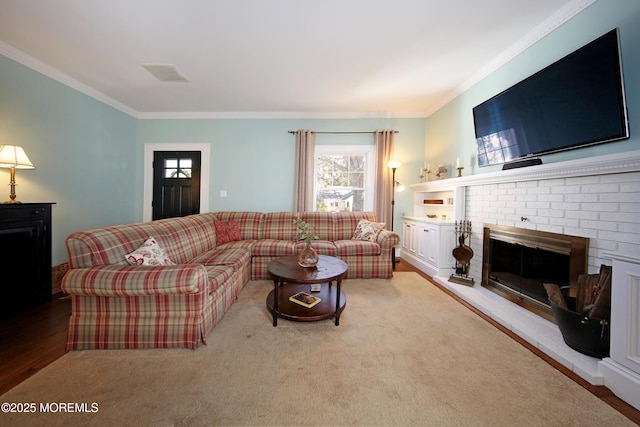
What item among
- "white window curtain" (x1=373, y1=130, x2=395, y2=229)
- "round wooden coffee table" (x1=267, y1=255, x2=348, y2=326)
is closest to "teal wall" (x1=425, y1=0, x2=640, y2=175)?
"white window curtain" (x1=373, y1=130, x2=395, y2=229)

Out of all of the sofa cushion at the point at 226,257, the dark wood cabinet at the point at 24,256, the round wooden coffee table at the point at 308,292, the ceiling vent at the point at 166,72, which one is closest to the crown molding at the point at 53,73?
the ceiling vent at the point at 166,72

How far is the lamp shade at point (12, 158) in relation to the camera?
7.50 feet

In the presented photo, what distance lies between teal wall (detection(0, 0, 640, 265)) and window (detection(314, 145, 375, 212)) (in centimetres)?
32

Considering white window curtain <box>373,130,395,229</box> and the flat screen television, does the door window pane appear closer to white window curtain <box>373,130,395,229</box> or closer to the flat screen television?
white window curtain <box>373,130,395,229</box>

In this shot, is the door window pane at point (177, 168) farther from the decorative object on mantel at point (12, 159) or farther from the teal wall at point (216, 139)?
the decorative object on mantel at point (12, 159)

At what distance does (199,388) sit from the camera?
1.44 m

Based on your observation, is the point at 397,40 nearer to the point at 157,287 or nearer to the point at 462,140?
the point at 462,140

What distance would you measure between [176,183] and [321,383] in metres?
4.55

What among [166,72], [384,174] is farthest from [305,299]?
[166,72]

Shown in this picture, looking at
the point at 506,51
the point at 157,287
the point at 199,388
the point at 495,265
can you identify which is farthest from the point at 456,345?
the point at 506,51

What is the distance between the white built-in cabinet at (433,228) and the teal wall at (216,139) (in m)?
0.32

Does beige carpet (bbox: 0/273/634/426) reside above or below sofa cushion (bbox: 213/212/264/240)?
below

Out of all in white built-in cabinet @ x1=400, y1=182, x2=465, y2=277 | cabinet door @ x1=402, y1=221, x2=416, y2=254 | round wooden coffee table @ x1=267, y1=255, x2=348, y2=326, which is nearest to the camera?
round wooden coffee table @ x1=267, y1=255, x2=348, y2=326

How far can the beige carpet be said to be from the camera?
49.5 inches
